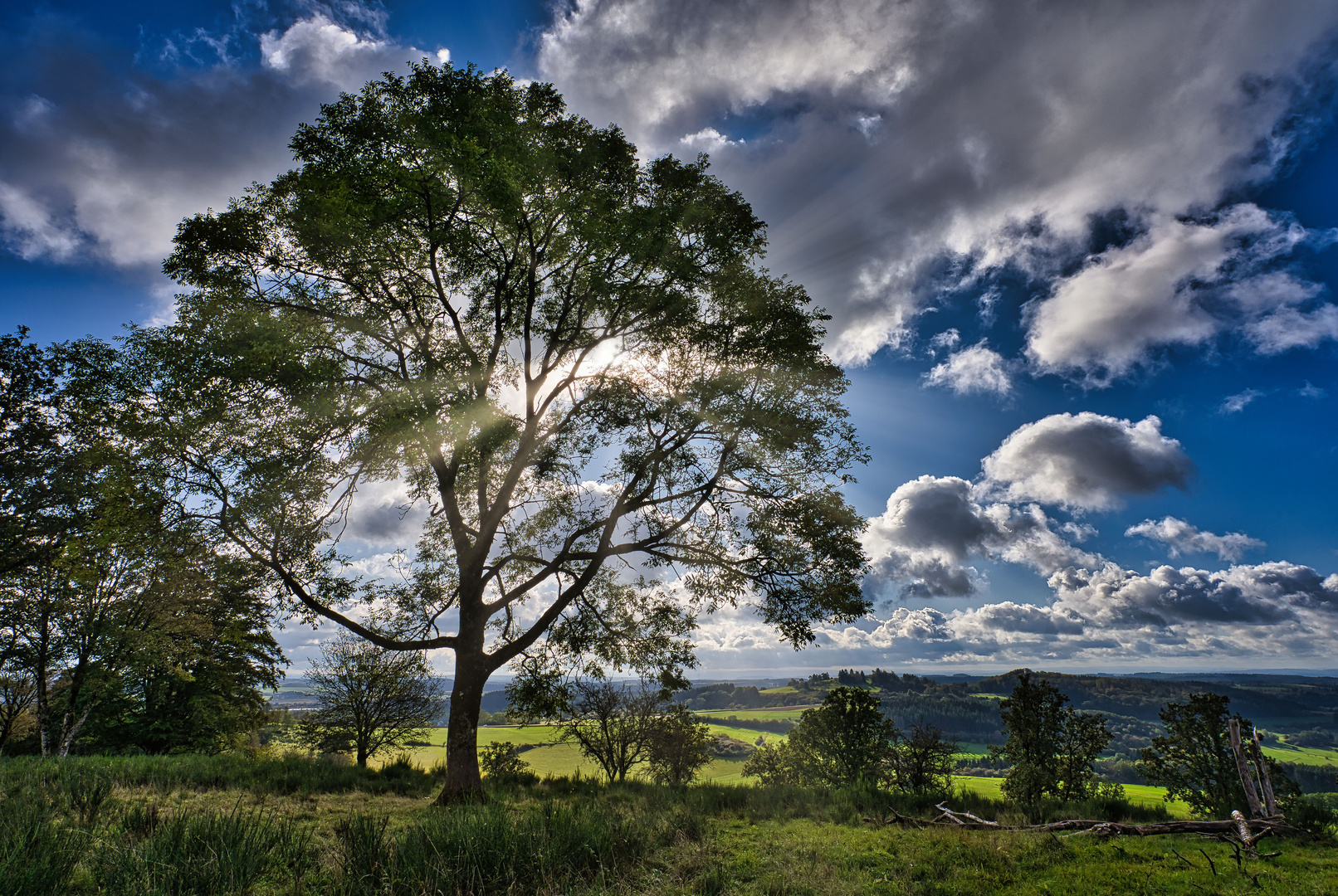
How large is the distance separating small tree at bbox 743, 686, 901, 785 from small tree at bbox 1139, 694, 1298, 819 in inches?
684

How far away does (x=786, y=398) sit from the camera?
41.3 feet

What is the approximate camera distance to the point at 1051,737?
38.6m

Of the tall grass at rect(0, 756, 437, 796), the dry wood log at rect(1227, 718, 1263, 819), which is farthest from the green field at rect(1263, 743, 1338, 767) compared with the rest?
the tall grass at rect(0, 756, 437, 796)

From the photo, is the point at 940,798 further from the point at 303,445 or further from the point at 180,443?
the point at 180,443

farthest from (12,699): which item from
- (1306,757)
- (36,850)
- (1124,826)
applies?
(1306,757)

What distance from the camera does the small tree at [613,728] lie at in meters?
32.2

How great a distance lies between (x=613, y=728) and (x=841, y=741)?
1586 cm

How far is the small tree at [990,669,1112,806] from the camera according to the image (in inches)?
1475

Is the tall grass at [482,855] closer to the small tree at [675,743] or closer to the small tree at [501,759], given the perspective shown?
the small tree at [501,759]

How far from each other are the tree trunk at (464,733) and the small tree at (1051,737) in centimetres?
4020

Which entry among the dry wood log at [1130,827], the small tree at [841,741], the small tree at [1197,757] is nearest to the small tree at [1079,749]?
the small tree at [1197,757]

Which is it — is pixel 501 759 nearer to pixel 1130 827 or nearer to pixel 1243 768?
pixel 1130 827

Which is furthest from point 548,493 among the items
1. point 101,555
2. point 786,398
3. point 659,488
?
point 101,555

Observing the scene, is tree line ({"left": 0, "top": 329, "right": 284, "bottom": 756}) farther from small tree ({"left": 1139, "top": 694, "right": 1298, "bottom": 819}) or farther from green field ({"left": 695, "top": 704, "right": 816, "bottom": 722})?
green field ({"left": 695, "top": 704, "right": 816, "bottom": 722})
